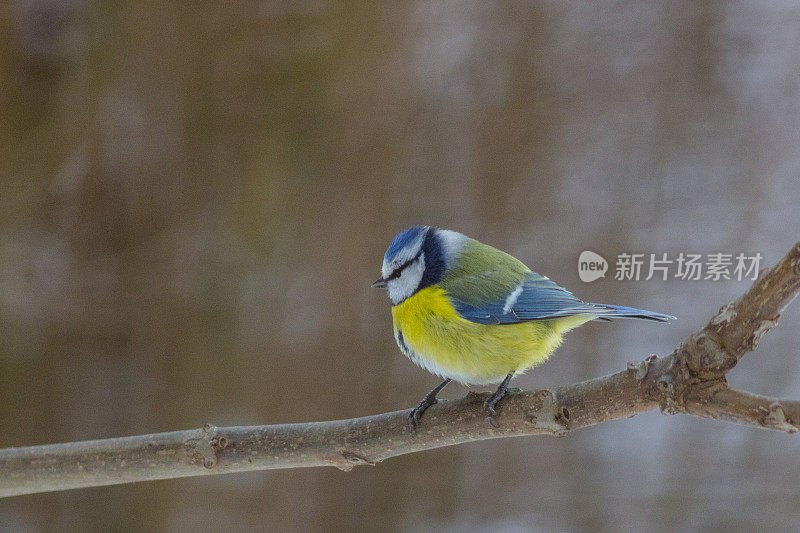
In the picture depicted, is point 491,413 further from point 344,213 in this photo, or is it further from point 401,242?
point 344,213

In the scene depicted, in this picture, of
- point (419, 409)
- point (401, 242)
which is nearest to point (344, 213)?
point (401, 242)

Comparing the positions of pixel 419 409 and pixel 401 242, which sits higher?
pixel 401 242

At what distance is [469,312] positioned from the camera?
0.75 metres

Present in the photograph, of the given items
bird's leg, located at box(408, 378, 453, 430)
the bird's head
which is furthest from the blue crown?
bird's leg, located at box(408, 378, 453, 430)

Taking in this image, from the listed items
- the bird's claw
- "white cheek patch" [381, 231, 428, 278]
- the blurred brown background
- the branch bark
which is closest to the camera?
the branch bark

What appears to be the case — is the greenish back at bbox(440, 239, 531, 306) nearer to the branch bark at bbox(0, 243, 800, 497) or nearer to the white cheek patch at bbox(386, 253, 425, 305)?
the white cheek patch at bbox(386, 253, 425, 305)

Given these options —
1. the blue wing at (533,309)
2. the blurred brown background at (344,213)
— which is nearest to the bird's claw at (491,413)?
the blue wing at (533,309)

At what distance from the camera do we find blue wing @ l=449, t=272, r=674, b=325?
732 mm

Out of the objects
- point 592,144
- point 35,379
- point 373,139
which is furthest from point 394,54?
point 35,379

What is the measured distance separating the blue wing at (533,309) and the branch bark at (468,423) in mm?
111

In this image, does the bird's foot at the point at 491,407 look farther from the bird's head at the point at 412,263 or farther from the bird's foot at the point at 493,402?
the bird's head at the point at 412,263

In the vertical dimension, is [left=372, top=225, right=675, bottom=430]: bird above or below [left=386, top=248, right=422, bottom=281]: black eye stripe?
below

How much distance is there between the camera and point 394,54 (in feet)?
3.59

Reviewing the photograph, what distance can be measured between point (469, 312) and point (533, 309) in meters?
0.08
